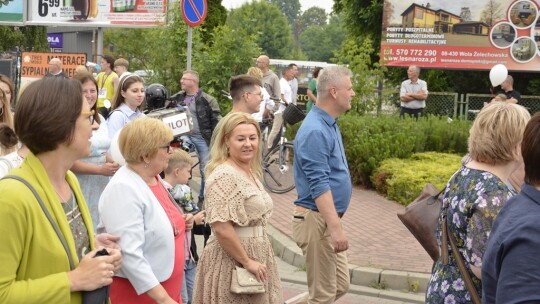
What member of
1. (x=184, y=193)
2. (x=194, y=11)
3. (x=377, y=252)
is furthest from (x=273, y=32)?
(x=184, y=193)

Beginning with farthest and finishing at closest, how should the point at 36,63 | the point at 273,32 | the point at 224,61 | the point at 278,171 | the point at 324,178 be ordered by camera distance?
1. the point at 273,32
2. the point at 36,63
3. the point at 224,61
4. the point at 278,171
5. the point at 324,178

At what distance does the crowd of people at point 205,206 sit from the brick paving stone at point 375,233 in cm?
250

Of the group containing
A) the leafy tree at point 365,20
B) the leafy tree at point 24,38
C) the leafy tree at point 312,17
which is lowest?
the leafy tree at point 24,38

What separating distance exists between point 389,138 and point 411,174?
6.36 feet

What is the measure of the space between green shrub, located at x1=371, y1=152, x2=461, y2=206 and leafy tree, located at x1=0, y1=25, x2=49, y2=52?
131 ft

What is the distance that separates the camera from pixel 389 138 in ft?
46.9

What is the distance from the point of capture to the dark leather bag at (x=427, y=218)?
4.69m

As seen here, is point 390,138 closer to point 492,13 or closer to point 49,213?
point 492,13

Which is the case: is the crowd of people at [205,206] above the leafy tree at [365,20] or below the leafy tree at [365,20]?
below

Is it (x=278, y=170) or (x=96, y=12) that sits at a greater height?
(x=96, y=12)

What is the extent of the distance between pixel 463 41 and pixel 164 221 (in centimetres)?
2143

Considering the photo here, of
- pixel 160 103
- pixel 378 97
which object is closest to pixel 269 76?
pixel 378 97

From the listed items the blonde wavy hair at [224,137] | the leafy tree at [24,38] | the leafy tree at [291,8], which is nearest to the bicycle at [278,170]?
the blonde wavy hair at [224,137]

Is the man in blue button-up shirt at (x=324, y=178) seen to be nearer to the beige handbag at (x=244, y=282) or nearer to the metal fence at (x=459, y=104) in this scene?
the beige handbag at (x=244, y=282)
